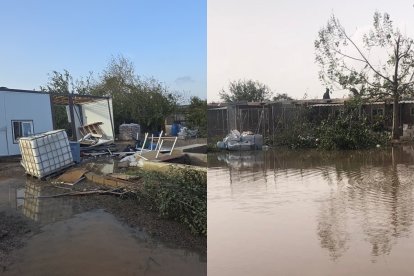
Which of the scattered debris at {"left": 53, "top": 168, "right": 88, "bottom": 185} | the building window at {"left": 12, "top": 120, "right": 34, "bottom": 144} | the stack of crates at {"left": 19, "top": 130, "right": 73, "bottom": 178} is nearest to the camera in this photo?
the scattered debris at {"left": 53, "top": 168, "right": 88, "bottom": 185}

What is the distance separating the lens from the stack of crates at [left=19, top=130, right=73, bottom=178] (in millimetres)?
6789

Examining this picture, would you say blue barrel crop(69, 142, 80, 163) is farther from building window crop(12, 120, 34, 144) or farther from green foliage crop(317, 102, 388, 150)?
green foliage crop(317, 102, 388, 150)

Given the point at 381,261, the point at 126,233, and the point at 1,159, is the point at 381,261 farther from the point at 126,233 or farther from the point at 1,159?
the point at 1,159

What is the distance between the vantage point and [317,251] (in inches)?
126

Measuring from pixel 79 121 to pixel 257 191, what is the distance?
4.71 meters

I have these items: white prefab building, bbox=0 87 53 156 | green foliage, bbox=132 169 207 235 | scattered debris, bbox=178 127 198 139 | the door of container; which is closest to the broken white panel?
white prefab building, bbox=0 87 53 156

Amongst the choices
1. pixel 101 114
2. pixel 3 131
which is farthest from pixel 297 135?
pixel 3 131

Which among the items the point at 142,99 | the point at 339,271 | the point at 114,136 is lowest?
the point at 339,271

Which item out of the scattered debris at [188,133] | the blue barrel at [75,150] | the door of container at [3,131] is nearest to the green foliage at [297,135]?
the scattered debris at [188,133]

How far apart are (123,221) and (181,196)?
68 cm

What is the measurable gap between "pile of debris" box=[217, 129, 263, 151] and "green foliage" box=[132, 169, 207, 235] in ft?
18.7

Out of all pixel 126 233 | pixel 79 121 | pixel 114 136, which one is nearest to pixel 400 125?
pixel 114 136

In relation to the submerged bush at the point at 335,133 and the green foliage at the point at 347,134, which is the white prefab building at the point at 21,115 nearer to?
the submerged bush at the point at 335,133

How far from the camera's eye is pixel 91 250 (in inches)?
136
